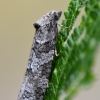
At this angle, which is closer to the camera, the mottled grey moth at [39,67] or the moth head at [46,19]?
the mottled grey moth at [39,67]

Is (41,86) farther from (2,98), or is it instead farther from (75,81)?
(2,98)

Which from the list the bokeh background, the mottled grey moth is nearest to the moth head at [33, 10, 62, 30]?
the mottled grey moth

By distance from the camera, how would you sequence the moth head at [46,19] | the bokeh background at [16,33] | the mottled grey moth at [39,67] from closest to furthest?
the mottled grey moth at [39,67] → the moth head at [46,19] → the bokeh background at [16,33]

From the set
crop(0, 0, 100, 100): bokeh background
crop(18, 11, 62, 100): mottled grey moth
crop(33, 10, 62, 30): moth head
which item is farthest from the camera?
crop(0, 0, 100, 100): bokeh background

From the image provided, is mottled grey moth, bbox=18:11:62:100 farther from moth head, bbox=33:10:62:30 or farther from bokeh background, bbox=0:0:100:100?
bokeh background, bbox=0:0:100:100

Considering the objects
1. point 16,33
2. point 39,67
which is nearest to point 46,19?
point 39,67

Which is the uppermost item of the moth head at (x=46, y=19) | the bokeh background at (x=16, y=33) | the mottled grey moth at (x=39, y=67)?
the bokeh background at (x=16, y=33)

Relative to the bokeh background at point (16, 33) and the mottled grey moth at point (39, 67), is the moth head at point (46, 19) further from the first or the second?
the bokeh background at point (16, 33)

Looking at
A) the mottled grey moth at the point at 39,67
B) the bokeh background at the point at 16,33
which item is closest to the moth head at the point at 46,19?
the mottled grey moth at the point at 39,67
